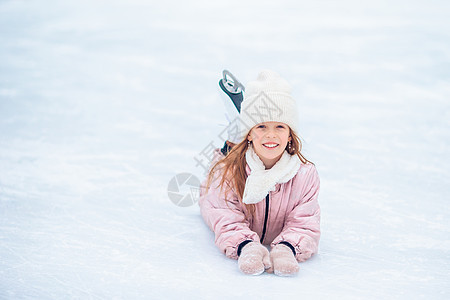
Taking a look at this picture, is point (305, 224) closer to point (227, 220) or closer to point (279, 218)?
point (279, 218)

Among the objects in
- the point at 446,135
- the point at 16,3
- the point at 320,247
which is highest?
the point at 320,247

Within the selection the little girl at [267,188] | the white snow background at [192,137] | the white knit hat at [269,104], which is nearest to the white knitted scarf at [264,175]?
the little girl at [267,188]

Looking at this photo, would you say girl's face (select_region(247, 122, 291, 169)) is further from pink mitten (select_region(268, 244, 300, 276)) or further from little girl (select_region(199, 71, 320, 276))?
pink mitten (select_region(268, 244, 300, 276))

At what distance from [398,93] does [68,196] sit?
8.57 feet

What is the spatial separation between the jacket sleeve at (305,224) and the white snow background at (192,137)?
0.19 ft

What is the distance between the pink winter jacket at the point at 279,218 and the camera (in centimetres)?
184

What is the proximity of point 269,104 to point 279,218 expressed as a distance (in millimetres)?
399

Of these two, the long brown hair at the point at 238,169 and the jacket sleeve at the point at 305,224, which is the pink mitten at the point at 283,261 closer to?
the jacket sleeve at the point at 305,224

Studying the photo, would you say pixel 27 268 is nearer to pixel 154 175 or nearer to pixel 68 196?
pixel 68 196

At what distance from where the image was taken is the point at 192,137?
11.0 ft

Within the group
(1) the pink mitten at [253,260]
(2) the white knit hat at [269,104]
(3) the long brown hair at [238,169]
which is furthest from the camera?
(3) the long brown hair at [238,169]

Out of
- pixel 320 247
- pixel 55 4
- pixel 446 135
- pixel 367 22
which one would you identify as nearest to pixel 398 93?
pixel 446 135

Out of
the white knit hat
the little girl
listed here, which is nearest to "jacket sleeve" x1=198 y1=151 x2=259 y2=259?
the little girl

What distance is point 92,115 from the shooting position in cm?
374
